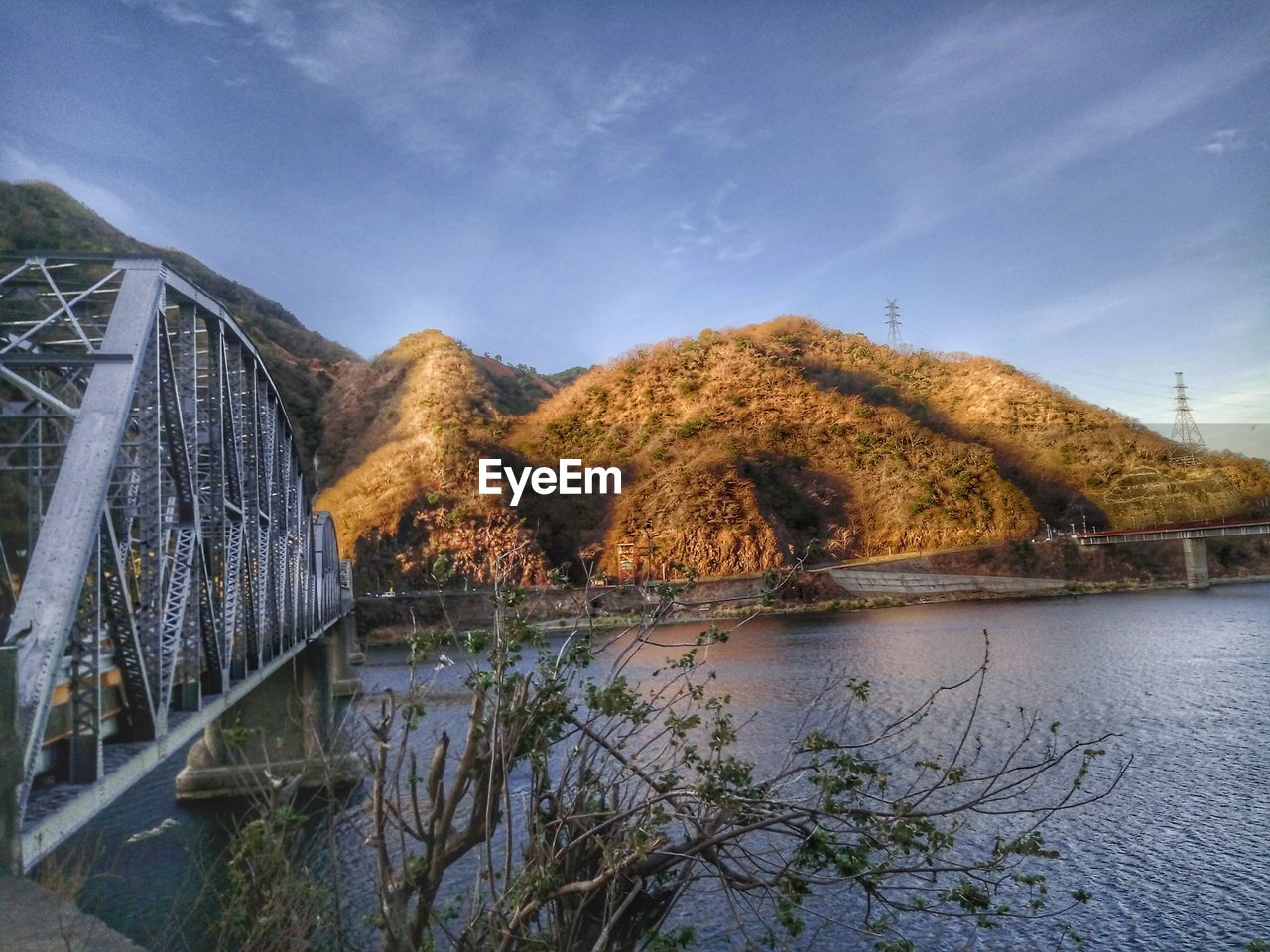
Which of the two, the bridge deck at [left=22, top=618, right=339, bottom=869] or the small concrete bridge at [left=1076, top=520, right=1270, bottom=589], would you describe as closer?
the bridge deck at [left=22, top=618, right=339, bottom=869]

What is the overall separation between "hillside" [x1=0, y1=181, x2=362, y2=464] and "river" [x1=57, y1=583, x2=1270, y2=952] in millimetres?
29592

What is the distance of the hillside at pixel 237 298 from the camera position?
178 feet

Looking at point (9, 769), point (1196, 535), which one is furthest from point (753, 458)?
point (9, 769)

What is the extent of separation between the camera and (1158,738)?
1673cm

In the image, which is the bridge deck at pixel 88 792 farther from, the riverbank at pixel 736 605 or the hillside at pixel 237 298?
the riverbank at pixel 736 605

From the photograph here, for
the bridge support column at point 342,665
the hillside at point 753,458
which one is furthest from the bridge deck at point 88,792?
the hillside at point 753,458

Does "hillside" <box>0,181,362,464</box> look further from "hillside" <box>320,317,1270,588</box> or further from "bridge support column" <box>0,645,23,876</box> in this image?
"bridge support column" <box>0,645,23,876</box>

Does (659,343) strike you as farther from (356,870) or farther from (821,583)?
(356,870)

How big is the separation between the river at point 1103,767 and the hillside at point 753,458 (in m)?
24.5

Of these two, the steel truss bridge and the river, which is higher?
the steel truss bridge

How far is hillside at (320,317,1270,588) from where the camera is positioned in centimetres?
6366

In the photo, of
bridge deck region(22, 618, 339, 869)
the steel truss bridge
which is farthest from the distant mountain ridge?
bridge deck region(22, 618, 339, 869)

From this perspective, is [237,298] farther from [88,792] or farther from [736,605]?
[88,792]

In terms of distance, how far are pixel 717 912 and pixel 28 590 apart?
304 inches
